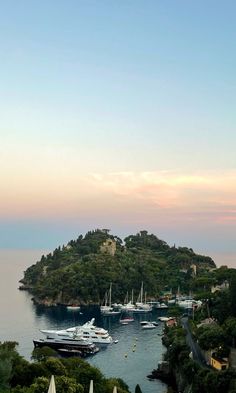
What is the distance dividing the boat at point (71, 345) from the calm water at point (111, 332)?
32.3 inches

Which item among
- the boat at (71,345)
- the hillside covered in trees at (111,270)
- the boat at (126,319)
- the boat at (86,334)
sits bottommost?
the boat at (71,345)

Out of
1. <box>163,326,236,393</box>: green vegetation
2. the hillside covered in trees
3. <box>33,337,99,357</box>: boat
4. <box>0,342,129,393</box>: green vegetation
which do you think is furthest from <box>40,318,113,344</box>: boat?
<box>0,342,129,393</box>: green vegetation

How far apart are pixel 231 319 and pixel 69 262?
57797 mm

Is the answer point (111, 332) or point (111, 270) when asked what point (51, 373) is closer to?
point (111, 332)

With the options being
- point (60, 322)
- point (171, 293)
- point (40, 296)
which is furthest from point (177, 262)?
point (60, 322)

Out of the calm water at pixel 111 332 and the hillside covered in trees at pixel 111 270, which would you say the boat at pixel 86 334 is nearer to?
the calm water at pixel 111 332

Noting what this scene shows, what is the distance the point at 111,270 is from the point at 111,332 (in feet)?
82.7

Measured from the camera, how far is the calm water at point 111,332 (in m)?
37.3

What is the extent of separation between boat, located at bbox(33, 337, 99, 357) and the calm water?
2.69 feet

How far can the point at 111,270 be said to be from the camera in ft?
260

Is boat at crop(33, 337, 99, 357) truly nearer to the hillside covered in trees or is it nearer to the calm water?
the calm water

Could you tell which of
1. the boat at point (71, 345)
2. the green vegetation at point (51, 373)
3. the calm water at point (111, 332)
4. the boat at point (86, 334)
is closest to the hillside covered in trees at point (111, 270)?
→ the calm water at point (111, 332)

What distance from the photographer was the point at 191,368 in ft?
96.8

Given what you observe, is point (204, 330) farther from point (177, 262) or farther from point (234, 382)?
point (177, 262)
